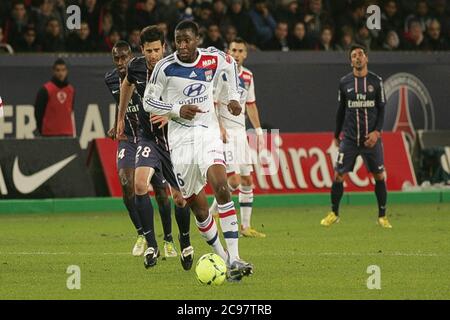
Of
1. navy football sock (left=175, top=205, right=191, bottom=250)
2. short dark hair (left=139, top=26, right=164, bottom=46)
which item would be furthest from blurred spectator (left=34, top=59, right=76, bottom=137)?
navy football sock (left=175, top=205, right=191, bottom=250)

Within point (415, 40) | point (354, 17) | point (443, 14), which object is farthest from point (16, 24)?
point (443, 14)

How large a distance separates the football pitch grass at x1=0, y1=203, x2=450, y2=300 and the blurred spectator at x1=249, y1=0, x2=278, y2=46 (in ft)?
15.7

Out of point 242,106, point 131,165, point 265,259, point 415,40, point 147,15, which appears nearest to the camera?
point 265,259

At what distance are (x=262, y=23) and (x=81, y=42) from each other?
362 cm

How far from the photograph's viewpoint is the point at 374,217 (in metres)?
19.6

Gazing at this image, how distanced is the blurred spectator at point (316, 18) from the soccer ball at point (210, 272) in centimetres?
1368

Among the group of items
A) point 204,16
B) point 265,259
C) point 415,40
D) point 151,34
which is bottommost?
point 265,259

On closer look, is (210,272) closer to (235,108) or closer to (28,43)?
(235,108)

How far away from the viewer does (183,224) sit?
43.0 feet

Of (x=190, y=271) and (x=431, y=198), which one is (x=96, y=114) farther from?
(x=190, y=271)

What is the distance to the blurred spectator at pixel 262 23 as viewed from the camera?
79.7 ft

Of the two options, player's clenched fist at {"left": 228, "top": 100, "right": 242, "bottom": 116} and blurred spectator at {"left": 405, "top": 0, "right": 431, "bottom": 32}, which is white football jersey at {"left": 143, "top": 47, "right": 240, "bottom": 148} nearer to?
player's clenched fist at {"left": 228, "top": 100, "right": 242, "bottom": 116}

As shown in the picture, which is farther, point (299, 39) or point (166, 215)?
point (299, 39)
